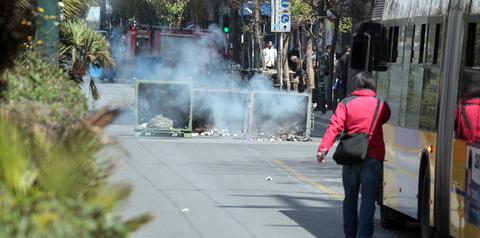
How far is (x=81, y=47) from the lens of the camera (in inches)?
591

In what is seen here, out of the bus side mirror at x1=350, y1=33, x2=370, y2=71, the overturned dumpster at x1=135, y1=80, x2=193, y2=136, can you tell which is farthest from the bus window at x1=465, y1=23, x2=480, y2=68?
the overturned dumpster at x1=135, y1=80, x2=193, y2=136

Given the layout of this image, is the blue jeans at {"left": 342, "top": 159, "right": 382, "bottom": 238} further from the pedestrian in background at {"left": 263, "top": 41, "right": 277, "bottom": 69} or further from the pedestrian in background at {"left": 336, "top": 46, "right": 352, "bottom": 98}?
the pedestrian in background at {"left": 263, "top": 41, "right": 277, "bottom": 69}

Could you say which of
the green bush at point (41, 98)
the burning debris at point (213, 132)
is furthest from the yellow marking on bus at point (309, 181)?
the green bush at point (41, 98)

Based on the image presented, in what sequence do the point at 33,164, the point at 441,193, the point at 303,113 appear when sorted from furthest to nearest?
1. the point at 303,113
2. the point at 441,193
3. the point at 33,164

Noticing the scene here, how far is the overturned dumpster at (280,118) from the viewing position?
92.5 feet

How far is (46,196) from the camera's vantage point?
209 inches

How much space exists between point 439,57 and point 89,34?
520cm

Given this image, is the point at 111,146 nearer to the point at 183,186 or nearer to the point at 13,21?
the point at 13,21

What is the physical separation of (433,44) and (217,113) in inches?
650

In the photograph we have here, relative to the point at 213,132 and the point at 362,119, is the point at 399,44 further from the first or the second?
the point at 213,132

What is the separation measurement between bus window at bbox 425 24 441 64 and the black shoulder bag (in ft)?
2.48

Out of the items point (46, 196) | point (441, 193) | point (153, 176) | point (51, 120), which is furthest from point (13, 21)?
point (153, 176)

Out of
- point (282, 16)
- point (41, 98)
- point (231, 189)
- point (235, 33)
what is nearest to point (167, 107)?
point (231, 189)

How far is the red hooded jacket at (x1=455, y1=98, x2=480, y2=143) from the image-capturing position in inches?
395
